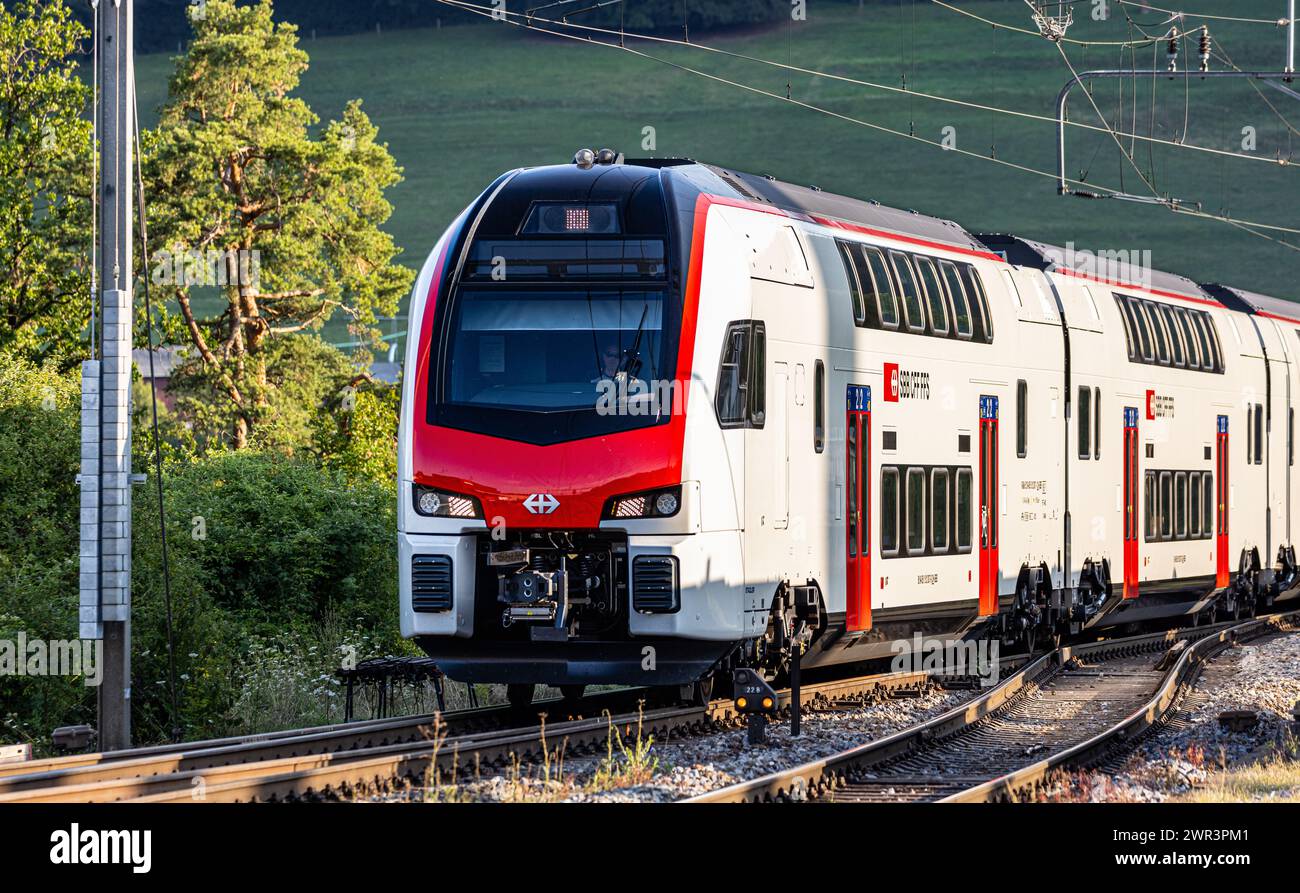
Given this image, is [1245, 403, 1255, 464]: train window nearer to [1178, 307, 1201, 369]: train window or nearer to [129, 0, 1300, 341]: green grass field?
[1178, 307, 1201, 369]: train window

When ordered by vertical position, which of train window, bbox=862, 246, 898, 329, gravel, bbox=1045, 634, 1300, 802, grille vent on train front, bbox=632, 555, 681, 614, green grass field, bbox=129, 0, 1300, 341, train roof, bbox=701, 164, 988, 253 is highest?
green grass field, bbox=129, 0, 1300, 341

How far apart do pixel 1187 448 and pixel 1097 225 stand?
8674 centimetres

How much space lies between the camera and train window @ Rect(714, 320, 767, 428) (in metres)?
15.4

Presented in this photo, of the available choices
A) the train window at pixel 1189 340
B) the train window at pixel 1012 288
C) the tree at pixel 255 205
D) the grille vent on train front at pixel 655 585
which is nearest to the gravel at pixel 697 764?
the grille vent on train front at pixel 655 585

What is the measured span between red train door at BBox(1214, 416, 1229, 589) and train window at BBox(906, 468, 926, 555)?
11226 mm

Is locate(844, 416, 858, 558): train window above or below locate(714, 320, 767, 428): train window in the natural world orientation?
below

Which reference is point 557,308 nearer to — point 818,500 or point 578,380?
point 578,380

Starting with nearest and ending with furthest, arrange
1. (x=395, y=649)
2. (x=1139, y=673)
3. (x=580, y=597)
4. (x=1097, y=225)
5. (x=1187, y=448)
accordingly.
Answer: (x=580, y=597), (x=1139, y=673), (x=395, y=649), (x=1187, y=448), (x=1097, y=225)

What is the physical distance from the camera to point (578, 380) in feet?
49.5

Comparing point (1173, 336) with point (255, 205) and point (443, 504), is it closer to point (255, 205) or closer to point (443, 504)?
point (443, 504)

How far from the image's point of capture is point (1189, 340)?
1093 inches

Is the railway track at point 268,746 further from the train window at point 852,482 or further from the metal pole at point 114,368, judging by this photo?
the train window at point 852,482

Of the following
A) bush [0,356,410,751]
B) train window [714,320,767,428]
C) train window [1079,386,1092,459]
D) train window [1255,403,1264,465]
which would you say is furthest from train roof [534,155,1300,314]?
bush [0,356,410,751]

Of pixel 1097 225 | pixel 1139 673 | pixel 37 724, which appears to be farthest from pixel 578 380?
pixel 1097 225
